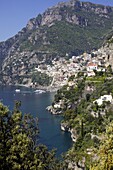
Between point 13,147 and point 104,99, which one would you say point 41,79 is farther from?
point 13,147

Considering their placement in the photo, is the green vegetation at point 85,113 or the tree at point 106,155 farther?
the green vegetation at point 85,113

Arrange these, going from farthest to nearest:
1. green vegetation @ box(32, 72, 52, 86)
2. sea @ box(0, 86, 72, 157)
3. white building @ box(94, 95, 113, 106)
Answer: green vegetation @ box(32, 72, 52, 86) < white building @ box(94, 95, 113, 106) < sea @ box(0, 86, 72, 157)

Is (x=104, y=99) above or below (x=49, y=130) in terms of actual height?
above

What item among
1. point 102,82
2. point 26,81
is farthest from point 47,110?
point 26,81

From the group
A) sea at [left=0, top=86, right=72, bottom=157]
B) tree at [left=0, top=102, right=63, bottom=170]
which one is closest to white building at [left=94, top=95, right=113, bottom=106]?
sea at [left=0, top=86, right=72, bottom=157]

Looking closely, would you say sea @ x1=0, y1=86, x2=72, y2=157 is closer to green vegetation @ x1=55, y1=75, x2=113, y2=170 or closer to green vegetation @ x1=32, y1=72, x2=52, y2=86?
green vegetation @ x1=55, y1=75, x2=113, y2=170

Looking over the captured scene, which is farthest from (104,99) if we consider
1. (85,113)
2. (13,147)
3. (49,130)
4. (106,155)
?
(106,155)

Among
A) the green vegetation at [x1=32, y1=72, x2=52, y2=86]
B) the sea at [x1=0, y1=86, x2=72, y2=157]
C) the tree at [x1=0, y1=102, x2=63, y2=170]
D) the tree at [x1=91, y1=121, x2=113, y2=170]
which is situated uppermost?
the green vegetation at [x1=32, y1=72, x2=52, y2=86]

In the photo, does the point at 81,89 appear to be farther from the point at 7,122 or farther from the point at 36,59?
the point at 36,59

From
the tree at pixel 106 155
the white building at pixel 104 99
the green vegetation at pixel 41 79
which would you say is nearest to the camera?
the tree at pixel 106 155

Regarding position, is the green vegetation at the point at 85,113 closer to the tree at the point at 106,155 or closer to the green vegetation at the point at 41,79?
the tree at the point at 106,155

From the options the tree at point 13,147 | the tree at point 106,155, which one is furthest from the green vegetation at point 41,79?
the tree at point 106,155
